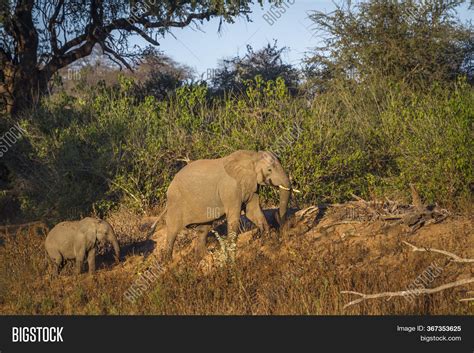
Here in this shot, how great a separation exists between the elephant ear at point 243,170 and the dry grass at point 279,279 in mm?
817

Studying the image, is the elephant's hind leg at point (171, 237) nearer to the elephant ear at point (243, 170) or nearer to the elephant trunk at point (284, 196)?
the elephant ear at point (243, 170)

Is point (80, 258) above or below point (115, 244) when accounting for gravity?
below

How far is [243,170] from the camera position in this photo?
1082cm

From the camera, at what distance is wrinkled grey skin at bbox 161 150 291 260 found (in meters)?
10.7

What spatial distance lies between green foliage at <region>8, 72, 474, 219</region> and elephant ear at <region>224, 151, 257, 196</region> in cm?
236

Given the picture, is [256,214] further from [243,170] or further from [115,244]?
[115,244]

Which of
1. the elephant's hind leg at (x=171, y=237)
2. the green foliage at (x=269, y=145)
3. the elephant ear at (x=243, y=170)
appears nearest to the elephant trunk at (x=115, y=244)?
the elephant's hind leg at (x=171, y=237)

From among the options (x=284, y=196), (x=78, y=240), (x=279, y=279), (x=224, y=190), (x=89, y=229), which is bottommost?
(x=279, y=279)

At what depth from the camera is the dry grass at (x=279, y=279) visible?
8.30 m

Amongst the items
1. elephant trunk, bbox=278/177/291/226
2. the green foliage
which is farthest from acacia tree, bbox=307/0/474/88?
elephant trunk, bbox=278/177/291/226

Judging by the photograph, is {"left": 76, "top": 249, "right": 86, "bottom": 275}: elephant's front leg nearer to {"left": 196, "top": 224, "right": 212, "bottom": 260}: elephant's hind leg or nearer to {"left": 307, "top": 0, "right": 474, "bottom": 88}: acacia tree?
{"left": 196, "top": 224, "right": 212, "bottom": 260}: elephant's hind leg

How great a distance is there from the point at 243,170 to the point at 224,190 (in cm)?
42

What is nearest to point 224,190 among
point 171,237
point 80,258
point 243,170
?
point 243,170
